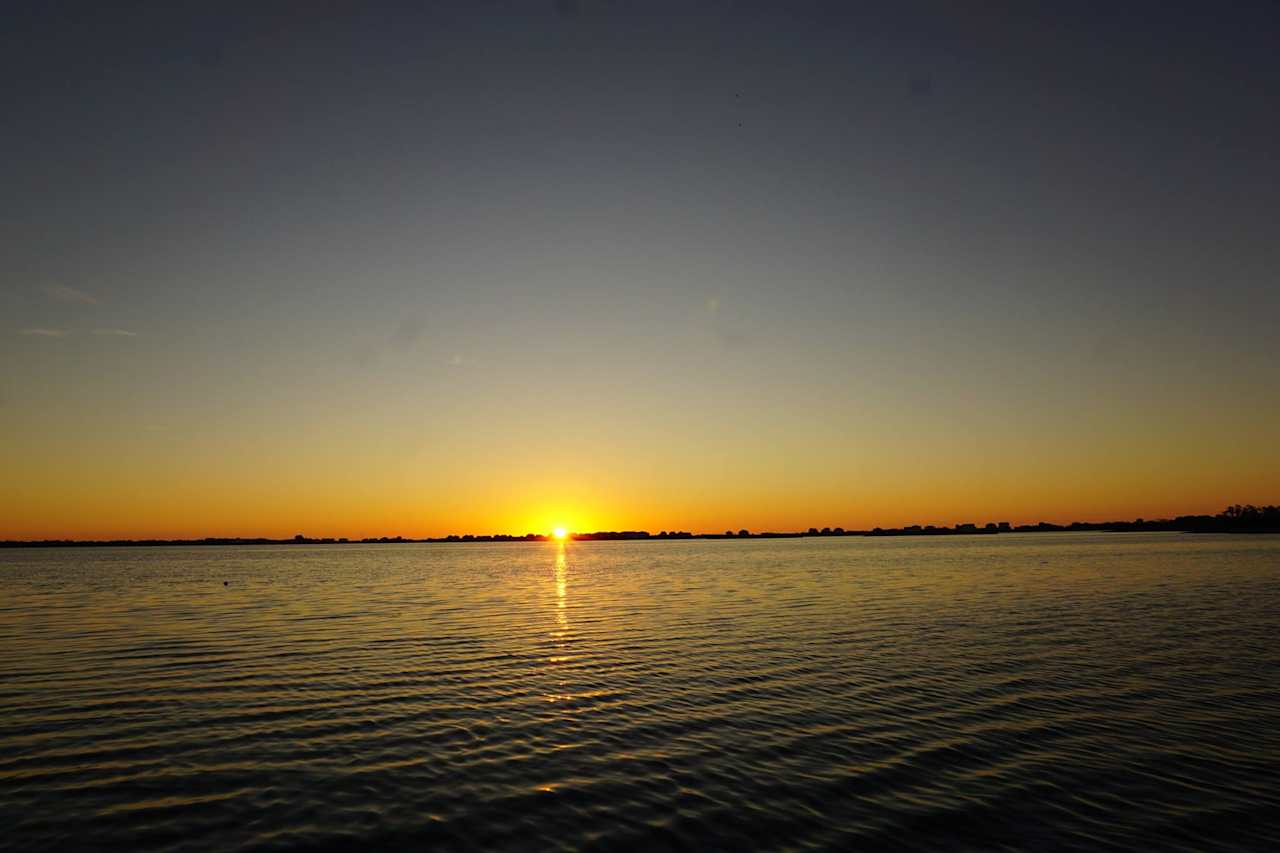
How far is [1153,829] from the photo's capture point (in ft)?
45.7

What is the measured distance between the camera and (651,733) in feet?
67.2

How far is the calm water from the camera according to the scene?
14.1 meters

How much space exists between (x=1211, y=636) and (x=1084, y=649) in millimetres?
8517

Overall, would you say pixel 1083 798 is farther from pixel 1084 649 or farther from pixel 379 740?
pixel 1084 649

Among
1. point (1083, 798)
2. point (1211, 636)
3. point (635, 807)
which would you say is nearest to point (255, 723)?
point (635, 807)

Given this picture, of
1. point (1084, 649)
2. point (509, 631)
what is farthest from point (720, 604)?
point (1084, 649)

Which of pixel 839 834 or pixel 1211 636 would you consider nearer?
pixel 839 834

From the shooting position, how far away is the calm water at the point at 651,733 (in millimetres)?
14094

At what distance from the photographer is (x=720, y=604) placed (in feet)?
187

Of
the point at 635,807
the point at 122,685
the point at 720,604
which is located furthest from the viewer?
the point at 720,604

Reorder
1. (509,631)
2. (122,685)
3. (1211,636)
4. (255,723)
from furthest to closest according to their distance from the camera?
(509,631), (1211,636), (122,685), (255,723)

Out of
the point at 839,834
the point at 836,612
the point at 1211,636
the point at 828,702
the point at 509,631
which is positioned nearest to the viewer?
the point at 839,834

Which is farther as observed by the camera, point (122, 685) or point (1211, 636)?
point (1211, 636)

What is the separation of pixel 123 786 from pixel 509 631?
89.8 ft
